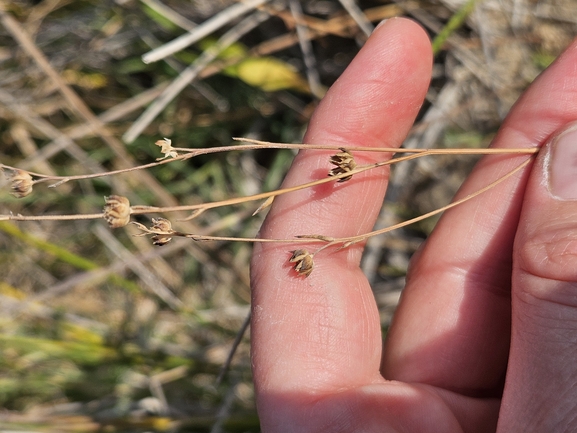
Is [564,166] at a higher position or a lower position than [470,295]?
higher

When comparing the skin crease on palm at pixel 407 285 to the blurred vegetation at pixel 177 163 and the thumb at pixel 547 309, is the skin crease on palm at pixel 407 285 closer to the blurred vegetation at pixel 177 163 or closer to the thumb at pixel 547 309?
the thumb at pixel 547 309

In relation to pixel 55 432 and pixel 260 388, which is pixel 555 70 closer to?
pixel 260 388

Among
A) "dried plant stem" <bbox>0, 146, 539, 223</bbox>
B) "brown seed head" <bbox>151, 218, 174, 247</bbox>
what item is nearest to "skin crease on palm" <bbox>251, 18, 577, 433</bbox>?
"dried plant stem" <bbox>0, 146, 539, 223</bbox>

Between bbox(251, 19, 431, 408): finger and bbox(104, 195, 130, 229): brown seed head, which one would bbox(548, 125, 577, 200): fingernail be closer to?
bbox(251, 19, 431, 408): finger

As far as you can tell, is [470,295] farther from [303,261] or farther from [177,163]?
[177,163]

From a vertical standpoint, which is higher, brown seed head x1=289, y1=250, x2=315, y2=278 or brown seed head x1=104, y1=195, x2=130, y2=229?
brown seed head x1=104, y1=195, x2=130, y2=229

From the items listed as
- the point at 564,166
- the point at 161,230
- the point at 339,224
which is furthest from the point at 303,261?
the point at 564,166
